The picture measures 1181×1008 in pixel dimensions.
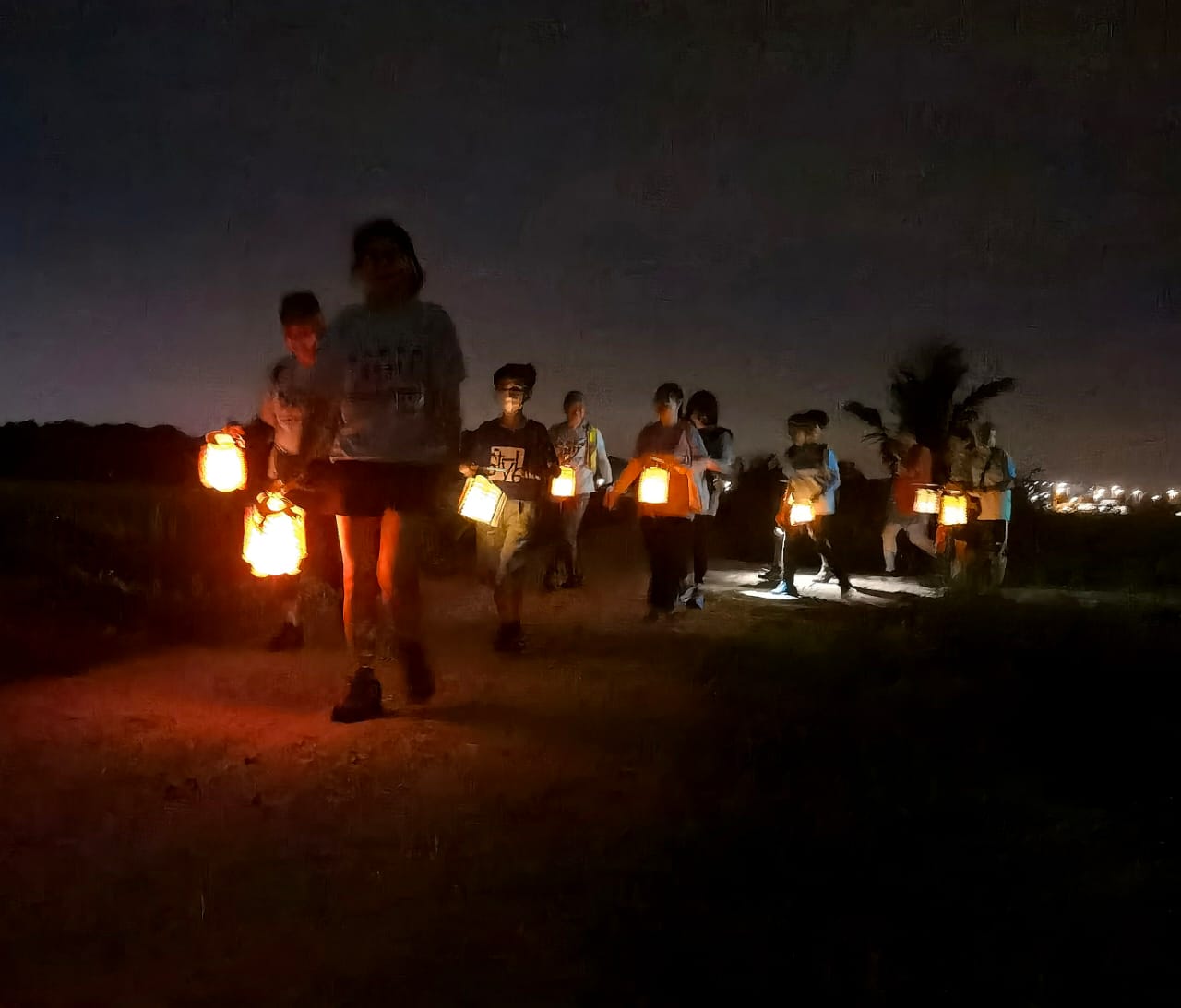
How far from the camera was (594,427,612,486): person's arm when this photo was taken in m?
11.6

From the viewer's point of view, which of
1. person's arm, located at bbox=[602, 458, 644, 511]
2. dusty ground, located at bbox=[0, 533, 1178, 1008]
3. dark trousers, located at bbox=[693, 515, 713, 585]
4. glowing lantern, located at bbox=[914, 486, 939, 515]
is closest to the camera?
dusty ground, located at bbox=[0, 533, 1178, 1008]

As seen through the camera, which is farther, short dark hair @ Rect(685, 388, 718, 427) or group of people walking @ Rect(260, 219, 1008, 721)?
short dark hair @ Rect(685, 388, 718, 427)

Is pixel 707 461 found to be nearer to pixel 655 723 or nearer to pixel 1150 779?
pixel 655 723

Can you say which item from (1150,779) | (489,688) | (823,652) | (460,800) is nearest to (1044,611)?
(823,652)

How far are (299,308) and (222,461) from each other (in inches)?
43.7

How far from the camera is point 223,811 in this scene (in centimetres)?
386

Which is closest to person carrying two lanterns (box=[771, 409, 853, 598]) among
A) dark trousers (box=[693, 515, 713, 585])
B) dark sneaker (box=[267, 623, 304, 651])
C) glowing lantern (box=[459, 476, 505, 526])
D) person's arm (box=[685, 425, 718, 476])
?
dark trousers (box=[693, 515, 713, 585])

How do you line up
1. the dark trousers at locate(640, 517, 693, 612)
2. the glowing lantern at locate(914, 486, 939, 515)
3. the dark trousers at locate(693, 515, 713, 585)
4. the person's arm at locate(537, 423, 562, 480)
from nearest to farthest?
the person's arm at locate(537, 423, 562, 480), the dark trousers at locate(640, 517, 693, 612), the dark trousers at locate(693, 515, 713, 585), the glowing lantern at locate(914, 486, 939, 515)

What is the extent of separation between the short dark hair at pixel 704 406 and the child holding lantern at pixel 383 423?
20.0 ft

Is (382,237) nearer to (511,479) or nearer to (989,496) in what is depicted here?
(511,479)

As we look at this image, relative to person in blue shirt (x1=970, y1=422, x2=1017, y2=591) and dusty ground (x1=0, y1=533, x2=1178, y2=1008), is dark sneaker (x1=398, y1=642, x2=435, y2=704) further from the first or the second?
person in blue shirt (x1=970, y1=422, x2=1017, y2=591)

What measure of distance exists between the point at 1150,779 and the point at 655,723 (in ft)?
7.28

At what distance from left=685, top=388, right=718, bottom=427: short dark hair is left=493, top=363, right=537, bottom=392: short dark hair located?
145 inches

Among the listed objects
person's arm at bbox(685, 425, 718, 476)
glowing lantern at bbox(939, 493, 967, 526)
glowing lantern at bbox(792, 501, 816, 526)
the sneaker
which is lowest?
the sneaker
